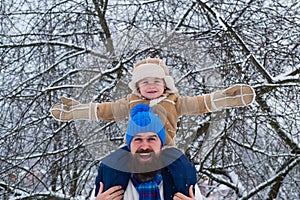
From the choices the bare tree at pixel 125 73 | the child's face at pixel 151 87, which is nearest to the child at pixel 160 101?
the child's face at pixel 151 87

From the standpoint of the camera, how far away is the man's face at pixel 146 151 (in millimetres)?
1228

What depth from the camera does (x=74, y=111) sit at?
1.34 metres

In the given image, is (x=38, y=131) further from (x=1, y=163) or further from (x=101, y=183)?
(x=101, y=183)

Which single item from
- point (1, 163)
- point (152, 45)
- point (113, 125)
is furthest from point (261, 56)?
point (1, 163)

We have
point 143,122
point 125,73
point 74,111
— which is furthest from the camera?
point 125,73

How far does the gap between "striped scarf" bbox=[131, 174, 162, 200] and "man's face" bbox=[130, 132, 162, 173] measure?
0.04 meters

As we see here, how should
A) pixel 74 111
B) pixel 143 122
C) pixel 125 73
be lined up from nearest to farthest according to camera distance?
pixel 143 122 < pixel 74 111 < pixel 125 73

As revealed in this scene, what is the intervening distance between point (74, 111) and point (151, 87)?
209 mm

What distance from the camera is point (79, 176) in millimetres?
2920

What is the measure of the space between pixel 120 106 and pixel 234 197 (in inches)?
76.9

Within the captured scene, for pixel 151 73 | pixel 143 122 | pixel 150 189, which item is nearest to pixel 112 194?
pixel 150 189

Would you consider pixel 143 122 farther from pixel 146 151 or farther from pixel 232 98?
pixel 232 98

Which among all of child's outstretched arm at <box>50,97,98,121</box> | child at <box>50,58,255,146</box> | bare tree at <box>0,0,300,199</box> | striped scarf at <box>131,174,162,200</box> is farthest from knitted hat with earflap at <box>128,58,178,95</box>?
bare tree at <box>0,0,300,199</box>

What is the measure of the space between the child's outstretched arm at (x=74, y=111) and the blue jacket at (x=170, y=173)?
0.12 meters
